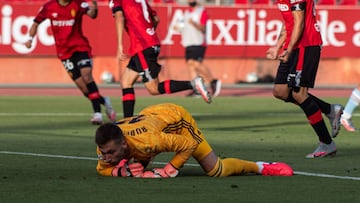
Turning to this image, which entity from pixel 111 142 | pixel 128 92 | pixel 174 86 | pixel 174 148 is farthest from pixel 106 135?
pixel 128 92

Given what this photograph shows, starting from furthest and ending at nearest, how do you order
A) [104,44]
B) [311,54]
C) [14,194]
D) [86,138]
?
[104,44]
[86,138]
[311,54]
[14,194]

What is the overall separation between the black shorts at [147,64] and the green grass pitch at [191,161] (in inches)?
45.2

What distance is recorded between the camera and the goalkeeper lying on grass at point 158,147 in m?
9.52

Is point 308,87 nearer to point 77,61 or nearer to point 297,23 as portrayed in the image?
point 297,23

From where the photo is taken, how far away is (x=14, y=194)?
29.9 feet

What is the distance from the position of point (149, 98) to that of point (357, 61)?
8.47 metres

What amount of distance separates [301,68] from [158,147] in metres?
3.32

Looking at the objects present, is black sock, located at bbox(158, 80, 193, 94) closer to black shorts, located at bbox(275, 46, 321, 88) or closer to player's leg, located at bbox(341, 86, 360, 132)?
player's leg, located at bbox(341, 86, 360, 132)

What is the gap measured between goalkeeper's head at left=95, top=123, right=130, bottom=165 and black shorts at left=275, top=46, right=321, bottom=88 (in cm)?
352

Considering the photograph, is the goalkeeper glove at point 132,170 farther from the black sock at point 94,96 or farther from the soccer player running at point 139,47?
the black sock at point 94,96

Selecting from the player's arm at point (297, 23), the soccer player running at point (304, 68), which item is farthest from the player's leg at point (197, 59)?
the player's arm at point (297, 23)

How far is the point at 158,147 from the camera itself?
382 inches

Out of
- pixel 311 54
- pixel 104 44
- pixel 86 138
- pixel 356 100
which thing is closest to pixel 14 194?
pixel 311 54

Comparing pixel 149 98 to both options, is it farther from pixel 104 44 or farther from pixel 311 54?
pixel 311 54
